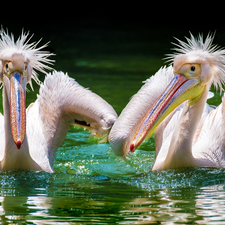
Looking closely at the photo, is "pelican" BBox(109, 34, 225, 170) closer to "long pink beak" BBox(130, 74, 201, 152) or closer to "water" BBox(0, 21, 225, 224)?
"long pink beak" BBox(130, 74, 201, 152)

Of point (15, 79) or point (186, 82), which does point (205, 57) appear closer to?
point (186, 82)

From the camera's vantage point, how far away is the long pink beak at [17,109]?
4.30 meters

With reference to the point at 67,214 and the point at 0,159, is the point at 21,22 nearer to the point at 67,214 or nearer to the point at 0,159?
the point at 0,159

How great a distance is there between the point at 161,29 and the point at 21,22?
4710 mm

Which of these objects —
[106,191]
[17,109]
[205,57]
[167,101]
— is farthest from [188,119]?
[17,109]

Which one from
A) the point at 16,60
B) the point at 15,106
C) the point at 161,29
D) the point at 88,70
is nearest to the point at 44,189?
the point at 15,106

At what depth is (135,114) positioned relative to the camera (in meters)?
5.43

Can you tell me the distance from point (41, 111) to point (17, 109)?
1192mm

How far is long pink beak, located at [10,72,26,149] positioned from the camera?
169 inches

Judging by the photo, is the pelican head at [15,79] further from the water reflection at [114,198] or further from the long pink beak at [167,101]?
the long pink beak at [167,101]

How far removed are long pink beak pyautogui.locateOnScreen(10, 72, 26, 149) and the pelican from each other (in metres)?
0.94

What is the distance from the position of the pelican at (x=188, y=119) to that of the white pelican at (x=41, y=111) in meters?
0.42

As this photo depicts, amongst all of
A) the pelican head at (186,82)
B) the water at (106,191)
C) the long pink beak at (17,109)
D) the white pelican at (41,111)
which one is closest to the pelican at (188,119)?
the pelican head at (186,82)

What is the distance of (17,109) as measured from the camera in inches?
174
